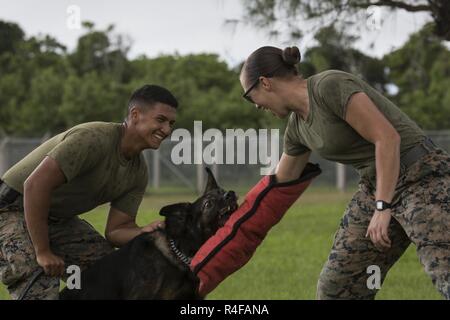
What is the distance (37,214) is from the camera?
488 centimetres

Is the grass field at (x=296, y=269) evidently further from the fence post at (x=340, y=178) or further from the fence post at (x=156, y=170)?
the fence post at (x=340, y=178)

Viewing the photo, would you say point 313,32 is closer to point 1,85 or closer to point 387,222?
point 387,222

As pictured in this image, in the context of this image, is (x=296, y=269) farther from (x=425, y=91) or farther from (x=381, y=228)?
(x=425, y=91)

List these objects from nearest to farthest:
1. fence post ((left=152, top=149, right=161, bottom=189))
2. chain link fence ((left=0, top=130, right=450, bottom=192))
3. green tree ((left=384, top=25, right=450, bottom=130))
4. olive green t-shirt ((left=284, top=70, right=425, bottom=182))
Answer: olive green t-shirt ((left=284, top=70, right=425, bottom=182)) < chain link fence ((left=0, top=130, right=450, bottom=192)) < fence post ((left=152, top=149, right=161, bottom=189)) < green tree ((left=384, top=25, right=450, bottom=130))

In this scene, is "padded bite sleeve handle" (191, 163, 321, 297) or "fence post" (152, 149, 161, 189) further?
"fence post" (152, 149, 161, 189)

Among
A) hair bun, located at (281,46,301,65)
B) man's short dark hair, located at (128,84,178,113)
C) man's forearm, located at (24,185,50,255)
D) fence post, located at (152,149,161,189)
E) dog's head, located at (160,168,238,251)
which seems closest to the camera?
hair bun, located at (281,46,301,65)

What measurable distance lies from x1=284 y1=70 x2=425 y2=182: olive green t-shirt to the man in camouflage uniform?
1.01 metres

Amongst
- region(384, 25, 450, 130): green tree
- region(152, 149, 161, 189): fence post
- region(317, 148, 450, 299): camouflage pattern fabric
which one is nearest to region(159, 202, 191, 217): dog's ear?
region(317, 148, 450, 299): camouflage pattern fabric

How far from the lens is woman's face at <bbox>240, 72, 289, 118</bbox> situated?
4746mm

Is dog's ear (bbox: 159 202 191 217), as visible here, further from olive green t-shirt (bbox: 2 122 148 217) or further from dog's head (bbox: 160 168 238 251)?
olive green t-shirt (bbox: 2 122 148 217)

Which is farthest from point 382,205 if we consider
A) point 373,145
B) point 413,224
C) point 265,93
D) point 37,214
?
point 37,214

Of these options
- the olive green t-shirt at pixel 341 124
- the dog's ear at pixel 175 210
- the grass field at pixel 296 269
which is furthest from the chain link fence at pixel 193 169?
the olive green t-shirt at pixel 341 124

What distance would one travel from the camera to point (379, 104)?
4715 mm

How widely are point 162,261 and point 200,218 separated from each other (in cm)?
39
